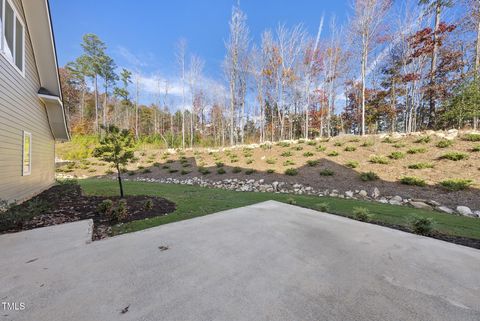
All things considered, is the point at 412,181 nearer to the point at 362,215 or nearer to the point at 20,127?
the point at 362,215

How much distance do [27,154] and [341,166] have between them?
35.4ft

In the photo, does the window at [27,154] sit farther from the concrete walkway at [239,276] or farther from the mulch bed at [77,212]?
the concrete walkway at [239,276]

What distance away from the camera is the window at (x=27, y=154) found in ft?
17.8

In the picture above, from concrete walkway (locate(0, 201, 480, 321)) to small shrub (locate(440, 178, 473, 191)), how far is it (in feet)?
14.8

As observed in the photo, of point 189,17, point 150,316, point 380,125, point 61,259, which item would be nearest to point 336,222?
point 150,316

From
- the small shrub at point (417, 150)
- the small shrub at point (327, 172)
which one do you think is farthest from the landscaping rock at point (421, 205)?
the small shrub at point (417, 150)

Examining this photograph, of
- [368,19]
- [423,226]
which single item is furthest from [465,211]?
[368,19]

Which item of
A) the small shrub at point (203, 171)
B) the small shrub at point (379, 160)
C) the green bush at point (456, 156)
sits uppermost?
the green bush at point (456, 156)

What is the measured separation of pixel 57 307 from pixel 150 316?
70 centimetres

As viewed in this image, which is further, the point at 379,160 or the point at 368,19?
the point at 368,19

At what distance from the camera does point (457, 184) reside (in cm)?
550

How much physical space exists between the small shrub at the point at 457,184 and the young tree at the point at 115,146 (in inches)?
360

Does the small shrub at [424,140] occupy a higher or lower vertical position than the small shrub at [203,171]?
higher

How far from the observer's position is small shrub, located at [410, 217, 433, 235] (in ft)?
9.84
